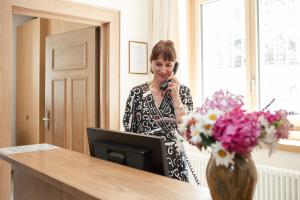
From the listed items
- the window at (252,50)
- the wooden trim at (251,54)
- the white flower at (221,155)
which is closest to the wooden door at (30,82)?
the window at (252,50)

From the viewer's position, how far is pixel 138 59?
3623 mm

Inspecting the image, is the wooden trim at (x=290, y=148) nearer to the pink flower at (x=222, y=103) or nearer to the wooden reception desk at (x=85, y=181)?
the wooden reception desk at (x=85, y=181)

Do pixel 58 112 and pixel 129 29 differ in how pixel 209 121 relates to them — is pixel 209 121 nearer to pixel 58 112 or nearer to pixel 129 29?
pixel 129 29

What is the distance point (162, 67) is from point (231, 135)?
1251mm

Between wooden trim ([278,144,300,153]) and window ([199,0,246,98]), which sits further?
window ([199,0,246,98])

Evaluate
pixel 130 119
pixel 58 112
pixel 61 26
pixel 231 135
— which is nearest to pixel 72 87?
pixel 58 112

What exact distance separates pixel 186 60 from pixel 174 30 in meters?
0.35

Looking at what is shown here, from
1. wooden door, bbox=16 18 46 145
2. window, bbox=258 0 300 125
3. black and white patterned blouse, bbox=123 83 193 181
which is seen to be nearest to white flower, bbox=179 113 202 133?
black and white patterned blouse, bbox=123 83 193 181

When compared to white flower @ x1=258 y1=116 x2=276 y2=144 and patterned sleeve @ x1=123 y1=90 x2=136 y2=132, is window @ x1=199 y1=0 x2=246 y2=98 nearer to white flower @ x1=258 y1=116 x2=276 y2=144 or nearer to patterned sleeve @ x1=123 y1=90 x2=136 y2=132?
patterned sleeve @ x1=123 y1=90 x2=136 y2=132

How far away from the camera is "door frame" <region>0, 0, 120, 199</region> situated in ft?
9.02

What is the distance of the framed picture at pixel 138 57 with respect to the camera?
357cm

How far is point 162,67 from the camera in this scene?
1987mm

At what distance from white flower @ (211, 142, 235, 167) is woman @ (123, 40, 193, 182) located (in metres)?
1.10

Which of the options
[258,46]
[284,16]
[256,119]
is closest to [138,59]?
[258,46]
